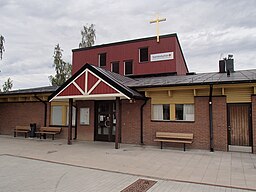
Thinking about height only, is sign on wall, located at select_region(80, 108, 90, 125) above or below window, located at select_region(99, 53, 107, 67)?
below

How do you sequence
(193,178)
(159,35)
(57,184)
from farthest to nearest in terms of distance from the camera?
(159,35) → (193,178) → (57,184)

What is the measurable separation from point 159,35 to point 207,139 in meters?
9.69

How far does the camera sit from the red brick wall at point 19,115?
1564cm

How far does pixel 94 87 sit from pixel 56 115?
219 inches

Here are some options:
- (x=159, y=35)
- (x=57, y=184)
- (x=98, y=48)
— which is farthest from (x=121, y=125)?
(x=98, y=48)

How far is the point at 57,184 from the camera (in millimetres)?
5445

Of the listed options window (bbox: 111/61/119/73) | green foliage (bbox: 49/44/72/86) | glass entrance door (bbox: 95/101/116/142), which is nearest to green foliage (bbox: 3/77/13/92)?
green foliage (bbox: 49/44/72/86)

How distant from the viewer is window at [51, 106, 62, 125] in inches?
582

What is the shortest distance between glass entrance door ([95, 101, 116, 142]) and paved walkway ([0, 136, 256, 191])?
9.89ft

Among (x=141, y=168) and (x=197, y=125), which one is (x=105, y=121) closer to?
(x=197, y=125)

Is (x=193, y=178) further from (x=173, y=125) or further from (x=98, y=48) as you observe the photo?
(x=98, y=48)

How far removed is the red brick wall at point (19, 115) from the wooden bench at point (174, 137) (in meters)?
8.93

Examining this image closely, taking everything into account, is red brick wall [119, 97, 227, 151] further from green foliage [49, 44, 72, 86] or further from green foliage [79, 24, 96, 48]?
green foliage [49, 44, 72, 86]

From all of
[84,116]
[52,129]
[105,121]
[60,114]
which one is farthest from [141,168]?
[60,114]
